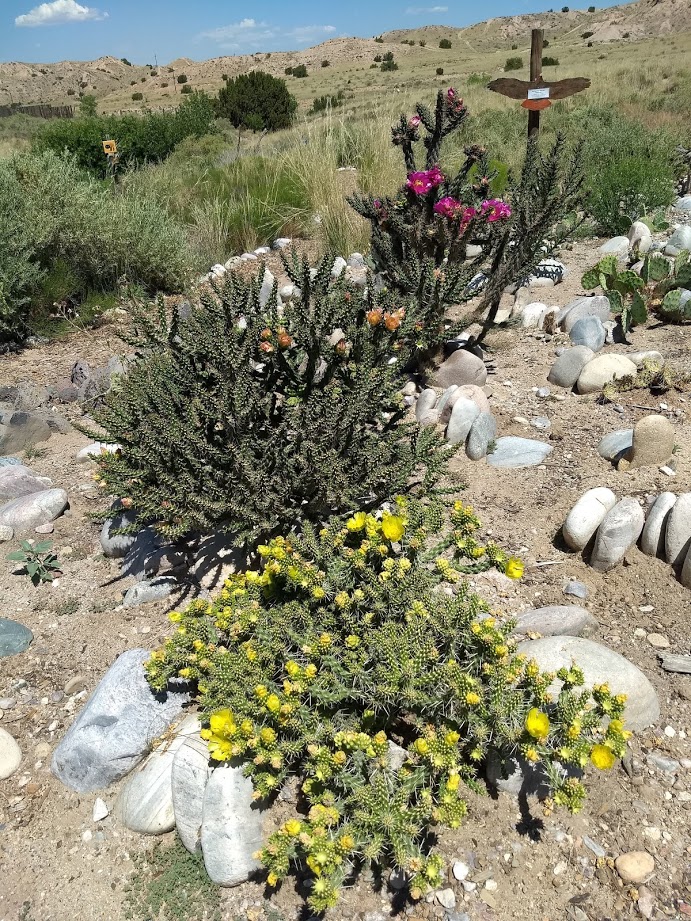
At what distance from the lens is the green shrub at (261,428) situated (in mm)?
2582

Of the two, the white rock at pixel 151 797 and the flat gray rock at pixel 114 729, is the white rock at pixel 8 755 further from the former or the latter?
the white rock at pixel 151 797

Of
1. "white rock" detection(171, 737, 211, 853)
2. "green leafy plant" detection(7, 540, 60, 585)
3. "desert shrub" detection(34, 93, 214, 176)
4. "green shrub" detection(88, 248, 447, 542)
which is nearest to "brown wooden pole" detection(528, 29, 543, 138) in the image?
"green shrub" detection(88, 248, 447, 542)

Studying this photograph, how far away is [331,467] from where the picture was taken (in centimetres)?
253

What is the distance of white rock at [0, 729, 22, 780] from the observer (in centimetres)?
Answer: 219

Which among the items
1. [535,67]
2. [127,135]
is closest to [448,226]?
[535,67]

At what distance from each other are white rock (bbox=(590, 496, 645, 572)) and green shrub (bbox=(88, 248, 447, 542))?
72cm

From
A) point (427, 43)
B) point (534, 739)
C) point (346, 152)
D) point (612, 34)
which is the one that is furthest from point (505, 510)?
point (427, 43)

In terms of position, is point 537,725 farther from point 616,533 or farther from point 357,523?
point 616,533

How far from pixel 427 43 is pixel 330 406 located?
268 ft

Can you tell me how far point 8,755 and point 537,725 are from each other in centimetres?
176

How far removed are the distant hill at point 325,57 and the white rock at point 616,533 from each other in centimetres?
5075

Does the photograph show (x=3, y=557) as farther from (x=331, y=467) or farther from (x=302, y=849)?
(x=302, y=849)

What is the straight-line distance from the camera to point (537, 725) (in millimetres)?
1645

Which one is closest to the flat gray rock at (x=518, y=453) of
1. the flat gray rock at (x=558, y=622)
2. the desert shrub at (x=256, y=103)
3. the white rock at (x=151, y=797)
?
the flat gray rock at (x=558, y=622)
